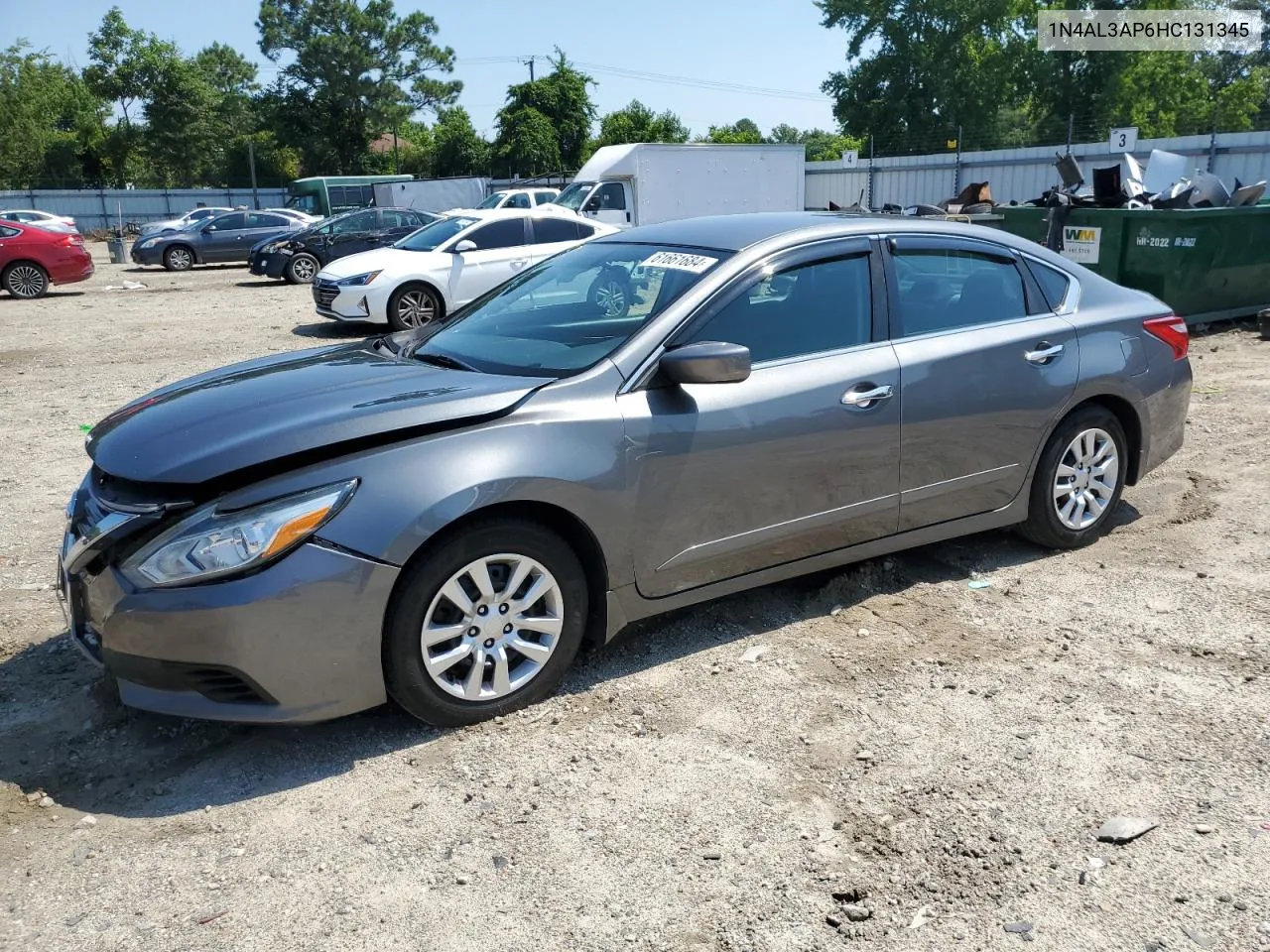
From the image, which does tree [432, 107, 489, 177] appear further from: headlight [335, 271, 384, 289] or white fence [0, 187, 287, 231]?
headlight [335, 271, 384, 289]

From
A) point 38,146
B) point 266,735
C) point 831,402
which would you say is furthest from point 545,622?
point 38,146

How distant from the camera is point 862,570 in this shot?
4.98 m

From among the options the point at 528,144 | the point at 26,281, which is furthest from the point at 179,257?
the point at 528,144

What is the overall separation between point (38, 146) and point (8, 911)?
229 feet

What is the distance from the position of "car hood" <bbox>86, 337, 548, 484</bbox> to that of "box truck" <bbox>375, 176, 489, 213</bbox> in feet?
124

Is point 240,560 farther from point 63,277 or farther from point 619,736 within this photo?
point 63,277

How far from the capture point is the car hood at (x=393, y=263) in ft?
44.7

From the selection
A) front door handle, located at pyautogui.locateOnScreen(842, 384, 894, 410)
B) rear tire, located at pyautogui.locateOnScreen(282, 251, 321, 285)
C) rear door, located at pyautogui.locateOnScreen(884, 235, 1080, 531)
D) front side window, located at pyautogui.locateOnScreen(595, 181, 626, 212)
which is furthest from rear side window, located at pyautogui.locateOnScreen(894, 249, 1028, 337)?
rear tire, located at pyautogui.locateOnScreen(282, 251, 321, 285)

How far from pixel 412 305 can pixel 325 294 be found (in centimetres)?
117

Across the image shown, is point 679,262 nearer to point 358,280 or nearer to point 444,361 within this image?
point 444,361

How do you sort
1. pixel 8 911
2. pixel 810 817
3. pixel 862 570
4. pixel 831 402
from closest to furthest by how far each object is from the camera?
1. pixel 8 911
2. pixel 810 817
3. pixel 831 402
4. pixel 862 570

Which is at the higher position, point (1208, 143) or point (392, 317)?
point (1208, 143)

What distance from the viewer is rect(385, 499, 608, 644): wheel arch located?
3.38 meters

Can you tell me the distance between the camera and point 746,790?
10.7 feet
